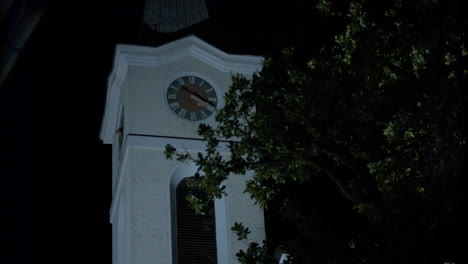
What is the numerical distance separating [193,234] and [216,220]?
81 centimetres

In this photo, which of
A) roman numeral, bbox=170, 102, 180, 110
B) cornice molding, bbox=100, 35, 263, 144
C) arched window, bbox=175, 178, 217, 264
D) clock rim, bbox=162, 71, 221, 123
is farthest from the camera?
cornice molding, bbox=100, 35, 263, 144

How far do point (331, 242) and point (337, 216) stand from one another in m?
7.64

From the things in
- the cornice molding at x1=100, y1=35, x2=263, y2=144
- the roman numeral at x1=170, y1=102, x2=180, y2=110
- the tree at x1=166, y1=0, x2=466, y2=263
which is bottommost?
the tree at x1=166, y1=0, x2=466, y2=263

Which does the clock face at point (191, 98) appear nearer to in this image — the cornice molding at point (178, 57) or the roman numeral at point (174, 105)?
the roman numeral at point (174, 105)

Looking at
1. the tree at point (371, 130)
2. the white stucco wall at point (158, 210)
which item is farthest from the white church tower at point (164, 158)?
the tree at point (371, 130)

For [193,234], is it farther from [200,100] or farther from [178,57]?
[178,57]

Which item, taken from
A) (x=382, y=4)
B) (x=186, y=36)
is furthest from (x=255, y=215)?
(x=382, y=4)

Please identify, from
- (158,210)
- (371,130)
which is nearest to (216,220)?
(158,210)

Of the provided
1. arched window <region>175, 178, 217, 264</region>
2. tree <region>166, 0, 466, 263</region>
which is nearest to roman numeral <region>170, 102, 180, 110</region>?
arched window <region>175, 178, 217, 264</region>

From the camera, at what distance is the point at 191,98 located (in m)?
21.4

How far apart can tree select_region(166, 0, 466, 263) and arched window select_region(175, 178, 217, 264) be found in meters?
6.84

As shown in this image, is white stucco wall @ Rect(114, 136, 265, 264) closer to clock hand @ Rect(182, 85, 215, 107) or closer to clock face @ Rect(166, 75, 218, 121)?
clock face @ Rect(166, 75, 218, 121)

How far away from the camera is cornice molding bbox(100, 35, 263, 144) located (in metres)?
21.7

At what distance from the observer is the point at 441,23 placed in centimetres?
1104
